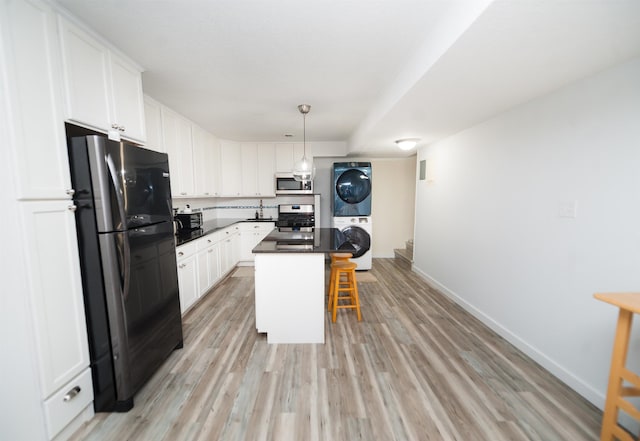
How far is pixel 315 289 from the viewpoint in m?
2.26

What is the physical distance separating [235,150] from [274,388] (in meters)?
4.04

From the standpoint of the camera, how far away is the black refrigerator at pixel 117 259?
1.42 metres

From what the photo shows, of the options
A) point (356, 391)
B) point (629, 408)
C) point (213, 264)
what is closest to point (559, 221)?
point (629, 408)

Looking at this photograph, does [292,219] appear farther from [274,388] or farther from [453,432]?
[453,432]

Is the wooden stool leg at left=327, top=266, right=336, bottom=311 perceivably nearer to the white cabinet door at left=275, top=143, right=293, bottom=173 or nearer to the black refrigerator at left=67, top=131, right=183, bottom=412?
the black refrigerator at left=67, top=131, right=183, bottom=412

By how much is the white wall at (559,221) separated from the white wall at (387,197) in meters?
2.22

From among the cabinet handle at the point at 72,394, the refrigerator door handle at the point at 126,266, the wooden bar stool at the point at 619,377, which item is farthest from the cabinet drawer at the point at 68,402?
the wooden bar stool at the point at 619,377

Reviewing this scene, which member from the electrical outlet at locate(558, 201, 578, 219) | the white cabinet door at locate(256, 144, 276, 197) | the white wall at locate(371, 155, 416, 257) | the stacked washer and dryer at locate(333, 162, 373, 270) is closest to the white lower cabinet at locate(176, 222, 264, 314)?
the white cabinet door at locate(256, 144, 276, 197)

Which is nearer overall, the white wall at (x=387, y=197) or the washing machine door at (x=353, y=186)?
the washing machine door at (x=353, y=186)

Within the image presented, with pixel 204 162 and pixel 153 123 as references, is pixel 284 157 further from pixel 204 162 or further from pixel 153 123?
pixel 153 123

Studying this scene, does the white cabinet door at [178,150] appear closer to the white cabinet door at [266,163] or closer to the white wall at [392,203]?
the white cabinet door at [266,163]

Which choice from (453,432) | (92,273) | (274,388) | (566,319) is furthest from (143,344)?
(566,319)

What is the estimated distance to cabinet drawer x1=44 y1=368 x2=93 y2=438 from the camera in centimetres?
129

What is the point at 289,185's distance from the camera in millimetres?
4617
